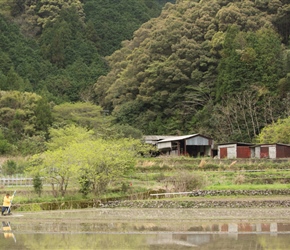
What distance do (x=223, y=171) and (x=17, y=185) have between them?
1400cm

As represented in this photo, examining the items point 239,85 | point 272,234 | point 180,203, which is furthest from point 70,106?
point 272,234

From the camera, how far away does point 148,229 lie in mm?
25625

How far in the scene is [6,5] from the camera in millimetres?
116125

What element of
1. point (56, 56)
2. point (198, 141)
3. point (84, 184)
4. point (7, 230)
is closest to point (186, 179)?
point (84, 184)

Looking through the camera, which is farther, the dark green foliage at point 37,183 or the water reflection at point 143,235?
the dark green foliage at point 37,183

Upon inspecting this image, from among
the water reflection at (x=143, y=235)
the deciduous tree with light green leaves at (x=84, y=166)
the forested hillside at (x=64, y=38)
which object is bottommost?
the water reflection at (x=143, y=235)

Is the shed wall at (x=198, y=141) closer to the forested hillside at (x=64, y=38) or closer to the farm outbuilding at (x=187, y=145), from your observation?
the farm outbuilding at (x=187, y=145)

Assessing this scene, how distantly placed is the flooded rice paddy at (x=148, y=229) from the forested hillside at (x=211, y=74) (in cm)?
3405

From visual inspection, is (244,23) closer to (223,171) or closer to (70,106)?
(70,106)

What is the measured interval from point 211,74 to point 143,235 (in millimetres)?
50558

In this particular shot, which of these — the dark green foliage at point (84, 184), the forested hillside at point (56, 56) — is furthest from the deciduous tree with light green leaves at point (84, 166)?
the forested hillside at point (56, 56)

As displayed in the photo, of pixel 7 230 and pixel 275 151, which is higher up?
pixel 275 151

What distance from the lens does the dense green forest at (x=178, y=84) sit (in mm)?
65125

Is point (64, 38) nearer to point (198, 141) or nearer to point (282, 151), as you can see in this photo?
point (198, 141)
